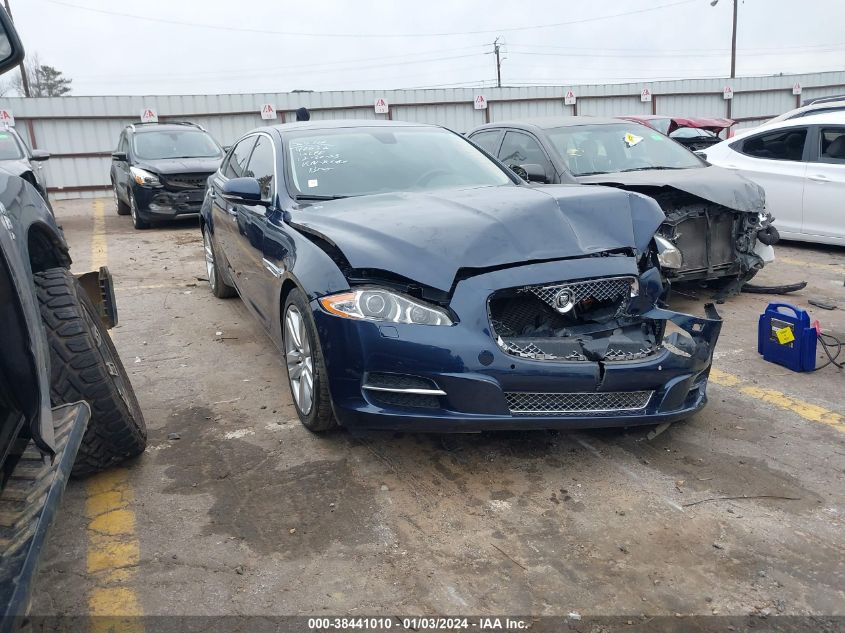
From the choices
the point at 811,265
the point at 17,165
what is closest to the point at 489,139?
the point at 811,265

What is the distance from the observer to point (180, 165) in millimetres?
11297

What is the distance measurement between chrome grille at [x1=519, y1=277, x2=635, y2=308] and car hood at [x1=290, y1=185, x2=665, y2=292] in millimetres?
134

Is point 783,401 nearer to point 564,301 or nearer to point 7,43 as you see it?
point 564,301

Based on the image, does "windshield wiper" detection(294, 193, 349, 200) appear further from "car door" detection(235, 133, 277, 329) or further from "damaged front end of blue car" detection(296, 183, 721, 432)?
"damaged front end of blue car" detection(296, 183, 721, 432)

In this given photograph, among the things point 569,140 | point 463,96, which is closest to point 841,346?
point 569,140

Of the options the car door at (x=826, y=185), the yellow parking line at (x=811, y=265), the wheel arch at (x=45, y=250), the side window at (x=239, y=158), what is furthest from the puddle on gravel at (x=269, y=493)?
the car door at (x=826, y=185)

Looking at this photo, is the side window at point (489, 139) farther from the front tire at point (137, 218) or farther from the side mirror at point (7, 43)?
the front tire at point (137, 218)

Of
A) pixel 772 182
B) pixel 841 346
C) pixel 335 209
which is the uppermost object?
pixel 335 209

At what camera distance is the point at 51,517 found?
1955mm

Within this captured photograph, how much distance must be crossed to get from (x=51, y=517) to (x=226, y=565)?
0.86 m

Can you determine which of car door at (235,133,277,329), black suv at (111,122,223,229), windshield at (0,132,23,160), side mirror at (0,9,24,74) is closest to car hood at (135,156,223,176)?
black suv at (111,122,223,229)

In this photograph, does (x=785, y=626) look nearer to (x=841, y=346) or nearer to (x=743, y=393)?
(x=743, y=393)

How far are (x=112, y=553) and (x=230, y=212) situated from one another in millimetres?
3001

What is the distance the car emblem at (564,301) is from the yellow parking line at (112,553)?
1.97 meters
